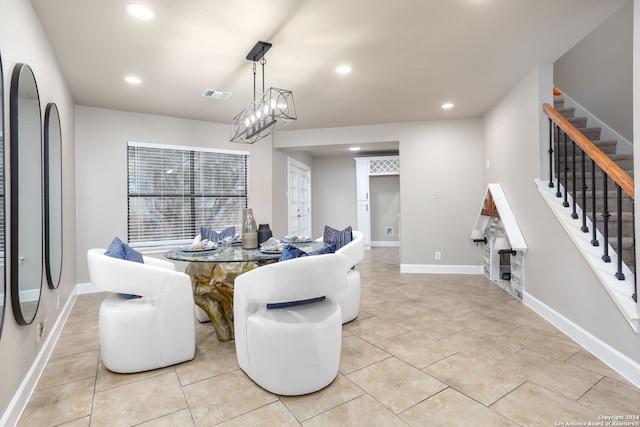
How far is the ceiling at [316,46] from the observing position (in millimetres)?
2316

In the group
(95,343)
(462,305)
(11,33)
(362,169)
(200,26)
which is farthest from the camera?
(362,169)

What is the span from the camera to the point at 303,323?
6.15ft

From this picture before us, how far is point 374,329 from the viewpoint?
9.64 ft

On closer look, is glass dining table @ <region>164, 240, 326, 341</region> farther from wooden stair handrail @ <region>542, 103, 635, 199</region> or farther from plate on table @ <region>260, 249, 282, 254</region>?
wooden stair handrail @ <region>542, 103, 635, 199</region>

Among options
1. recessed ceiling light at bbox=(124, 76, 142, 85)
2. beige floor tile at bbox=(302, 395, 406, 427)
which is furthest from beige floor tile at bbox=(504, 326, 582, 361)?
recessed ceiling light at bbox=(124, 76, 142, 85)

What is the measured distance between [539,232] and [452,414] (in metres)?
2.32

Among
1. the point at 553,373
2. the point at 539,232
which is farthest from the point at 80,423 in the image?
the point at 539,232

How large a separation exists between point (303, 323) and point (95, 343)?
6.46 feet

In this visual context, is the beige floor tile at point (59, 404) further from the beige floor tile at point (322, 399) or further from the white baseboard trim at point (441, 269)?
the white baseboard trim at point (441, 269)

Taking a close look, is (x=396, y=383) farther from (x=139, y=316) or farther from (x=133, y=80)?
Result: (x=133, y=80)

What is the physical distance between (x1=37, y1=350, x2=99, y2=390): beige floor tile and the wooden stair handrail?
3.65m

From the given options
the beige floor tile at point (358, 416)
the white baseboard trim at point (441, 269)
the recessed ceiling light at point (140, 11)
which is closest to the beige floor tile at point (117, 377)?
the beige floor tile at point (358, 416)

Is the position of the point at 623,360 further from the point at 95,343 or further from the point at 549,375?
the point at 95,343

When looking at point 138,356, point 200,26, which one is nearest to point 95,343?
point 138,356
